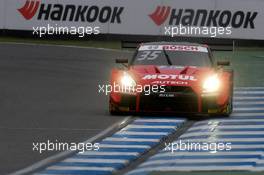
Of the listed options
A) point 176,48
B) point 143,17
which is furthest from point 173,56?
point 143,17

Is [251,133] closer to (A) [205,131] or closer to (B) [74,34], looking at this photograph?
(A) [205,131]

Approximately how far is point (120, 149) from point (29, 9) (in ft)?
93.4

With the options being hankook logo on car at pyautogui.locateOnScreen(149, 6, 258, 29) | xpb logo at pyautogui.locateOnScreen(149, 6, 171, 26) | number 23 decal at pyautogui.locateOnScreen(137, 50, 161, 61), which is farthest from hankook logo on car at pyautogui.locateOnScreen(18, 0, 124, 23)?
number 23 decal at pyautogui.locateOnScreen(137, 50, 161, 61)

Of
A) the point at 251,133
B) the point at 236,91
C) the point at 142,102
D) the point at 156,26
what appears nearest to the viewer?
the point at 251,133

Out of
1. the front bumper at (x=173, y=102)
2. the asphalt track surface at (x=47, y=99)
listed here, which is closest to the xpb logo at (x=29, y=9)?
the asphalt track surface at (x=47, y=99)

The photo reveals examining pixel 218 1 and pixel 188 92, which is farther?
pixel 218 1

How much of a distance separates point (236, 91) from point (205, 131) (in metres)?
7.90

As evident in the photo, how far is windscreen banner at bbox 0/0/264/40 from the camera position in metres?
40.7

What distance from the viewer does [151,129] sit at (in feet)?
54.2

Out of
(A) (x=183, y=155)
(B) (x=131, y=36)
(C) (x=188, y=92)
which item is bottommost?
(A) (x=183, y=155)

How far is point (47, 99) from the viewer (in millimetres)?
21438

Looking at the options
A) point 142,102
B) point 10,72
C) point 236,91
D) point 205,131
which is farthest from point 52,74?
point 205,131

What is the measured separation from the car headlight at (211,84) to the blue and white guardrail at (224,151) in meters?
0.55

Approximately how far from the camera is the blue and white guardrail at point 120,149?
12.3 m
